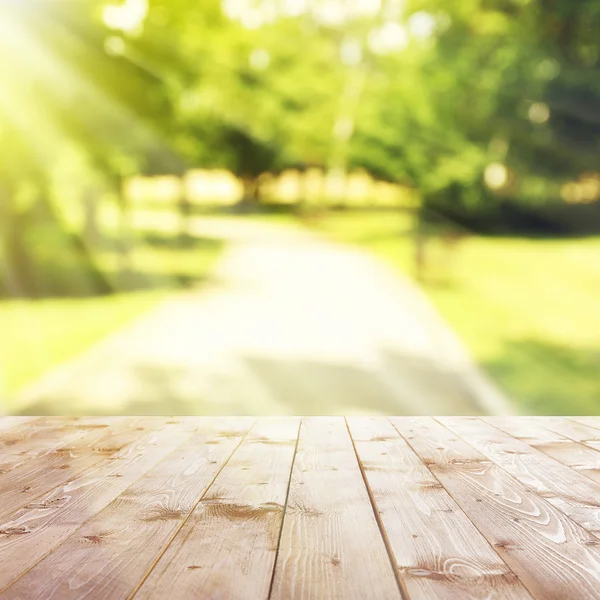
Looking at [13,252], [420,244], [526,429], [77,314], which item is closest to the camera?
[526,429]

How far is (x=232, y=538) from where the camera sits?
206 centimetres

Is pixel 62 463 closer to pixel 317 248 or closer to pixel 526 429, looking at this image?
pixel 526 429

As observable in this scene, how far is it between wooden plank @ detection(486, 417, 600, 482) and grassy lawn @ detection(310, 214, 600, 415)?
15.2ft

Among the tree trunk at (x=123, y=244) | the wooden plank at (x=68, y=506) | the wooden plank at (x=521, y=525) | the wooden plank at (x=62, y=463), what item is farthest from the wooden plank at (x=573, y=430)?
the tree trunk at (x=123, y=244)

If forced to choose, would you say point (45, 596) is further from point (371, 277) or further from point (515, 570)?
point (371, 277)

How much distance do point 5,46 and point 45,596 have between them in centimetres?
1105

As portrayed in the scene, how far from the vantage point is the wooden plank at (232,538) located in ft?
5.82

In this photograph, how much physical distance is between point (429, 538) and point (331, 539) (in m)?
0.24

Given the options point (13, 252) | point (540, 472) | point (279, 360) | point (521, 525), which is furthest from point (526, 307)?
point (521, 525)

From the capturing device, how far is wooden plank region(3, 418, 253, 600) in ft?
5.85

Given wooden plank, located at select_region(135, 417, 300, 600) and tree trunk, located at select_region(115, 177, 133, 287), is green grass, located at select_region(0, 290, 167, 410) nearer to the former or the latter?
tree trunk, located at select_region(115, 177, 133, 287)

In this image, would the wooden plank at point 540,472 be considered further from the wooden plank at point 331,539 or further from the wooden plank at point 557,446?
the wooden plank at point 331,539

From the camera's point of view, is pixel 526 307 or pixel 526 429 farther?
pixel 526 307

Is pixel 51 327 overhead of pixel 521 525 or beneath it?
beneath
